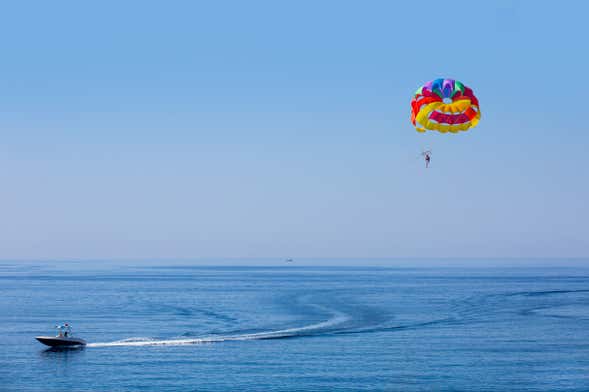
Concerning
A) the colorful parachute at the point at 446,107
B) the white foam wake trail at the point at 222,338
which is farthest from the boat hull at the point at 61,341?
the colorful parachute at the point at 446,107

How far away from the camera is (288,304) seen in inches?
4892

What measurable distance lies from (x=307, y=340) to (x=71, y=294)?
279 ft

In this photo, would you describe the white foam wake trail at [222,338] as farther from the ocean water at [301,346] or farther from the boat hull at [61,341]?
the boat hull at [61,341]

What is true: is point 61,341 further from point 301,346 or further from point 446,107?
point 446,107

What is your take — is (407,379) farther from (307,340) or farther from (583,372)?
(307,340)

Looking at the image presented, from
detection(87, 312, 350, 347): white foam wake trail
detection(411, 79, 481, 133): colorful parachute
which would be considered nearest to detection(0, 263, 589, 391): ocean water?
detection(87, 312, 350, 347): white foam wake trail

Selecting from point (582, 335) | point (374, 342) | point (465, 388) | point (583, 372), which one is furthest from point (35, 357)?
point (582, 335)

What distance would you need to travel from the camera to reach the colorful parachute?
7331 cm

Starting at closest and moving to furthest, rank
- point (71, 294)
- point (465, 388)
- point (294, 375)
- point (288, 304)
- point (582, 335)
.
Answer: point (465, 388) < point (294, 375) < point (582, 335) < point (288, 304) < point (71, 294)

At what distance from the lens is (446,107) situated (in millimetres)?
73875

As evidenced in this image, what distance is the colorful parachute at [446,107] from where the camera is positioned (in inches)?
2886

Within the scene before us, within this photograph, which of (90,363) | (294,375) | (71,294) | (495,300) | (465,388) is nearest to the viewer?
(465,388)

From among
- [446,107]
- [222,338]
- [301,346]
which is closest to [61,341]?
[222,338]

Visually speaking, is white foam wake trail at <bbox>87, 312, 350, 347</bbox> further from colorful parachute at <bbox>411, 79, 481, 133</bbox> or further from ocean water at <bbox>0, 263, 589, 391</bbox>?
colorful parachute at <bbox>411, 79, 481, 133</bbox>
